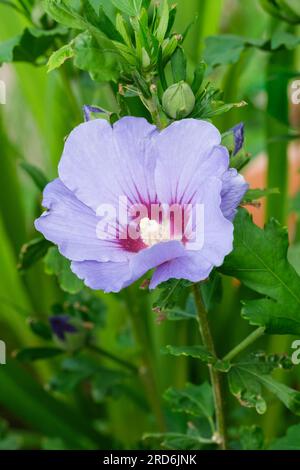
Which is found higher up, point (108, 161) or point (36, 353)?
point (108, 161)

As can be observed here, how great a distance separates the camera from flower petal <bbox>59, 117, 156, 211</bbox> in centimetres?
46

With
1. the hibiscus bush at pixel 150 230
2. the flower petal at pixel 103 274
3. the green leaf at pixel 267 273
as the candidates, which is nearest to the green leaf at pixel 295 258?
the hibiscus bush at pixel 150 230

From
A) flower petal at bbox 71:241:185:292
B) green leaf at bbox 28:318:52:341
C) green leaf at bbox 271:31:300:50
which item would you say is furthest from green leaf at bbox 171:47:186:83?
green leaf at bbox 28:318:52:341

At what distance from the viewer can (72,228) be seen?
47 centimetres

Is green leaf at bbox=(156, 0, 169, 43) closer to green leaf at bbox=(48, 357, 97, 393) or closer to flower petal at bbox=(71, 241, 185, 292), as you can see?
flower petal at bbox=(71, 241, 185, 292)

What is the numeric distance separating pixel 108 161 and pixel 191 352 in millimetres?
137

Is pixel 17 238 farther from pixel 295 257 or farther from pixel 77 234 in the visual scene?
pixel 77 234

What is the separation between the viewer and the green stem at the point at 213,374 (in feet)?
1.65

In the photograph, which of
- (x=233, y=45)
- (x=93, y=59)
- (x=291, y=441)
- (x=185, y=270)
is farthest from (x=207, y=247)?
(x=233, y=45)

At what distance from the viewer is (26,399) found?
93cm

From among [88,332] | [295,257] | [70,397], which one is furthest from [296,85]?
[70,397]

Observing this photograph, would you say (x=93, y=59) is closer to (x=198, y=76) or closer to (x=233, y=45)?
(x=198, y=76)

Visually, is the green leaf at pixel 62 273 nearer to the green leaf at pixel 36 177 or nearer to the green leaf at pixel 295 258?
the green leaf at pixel 36 177

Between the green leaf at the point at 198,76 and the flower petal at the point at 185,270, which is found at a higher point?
the green leaf at the point at 198,76
